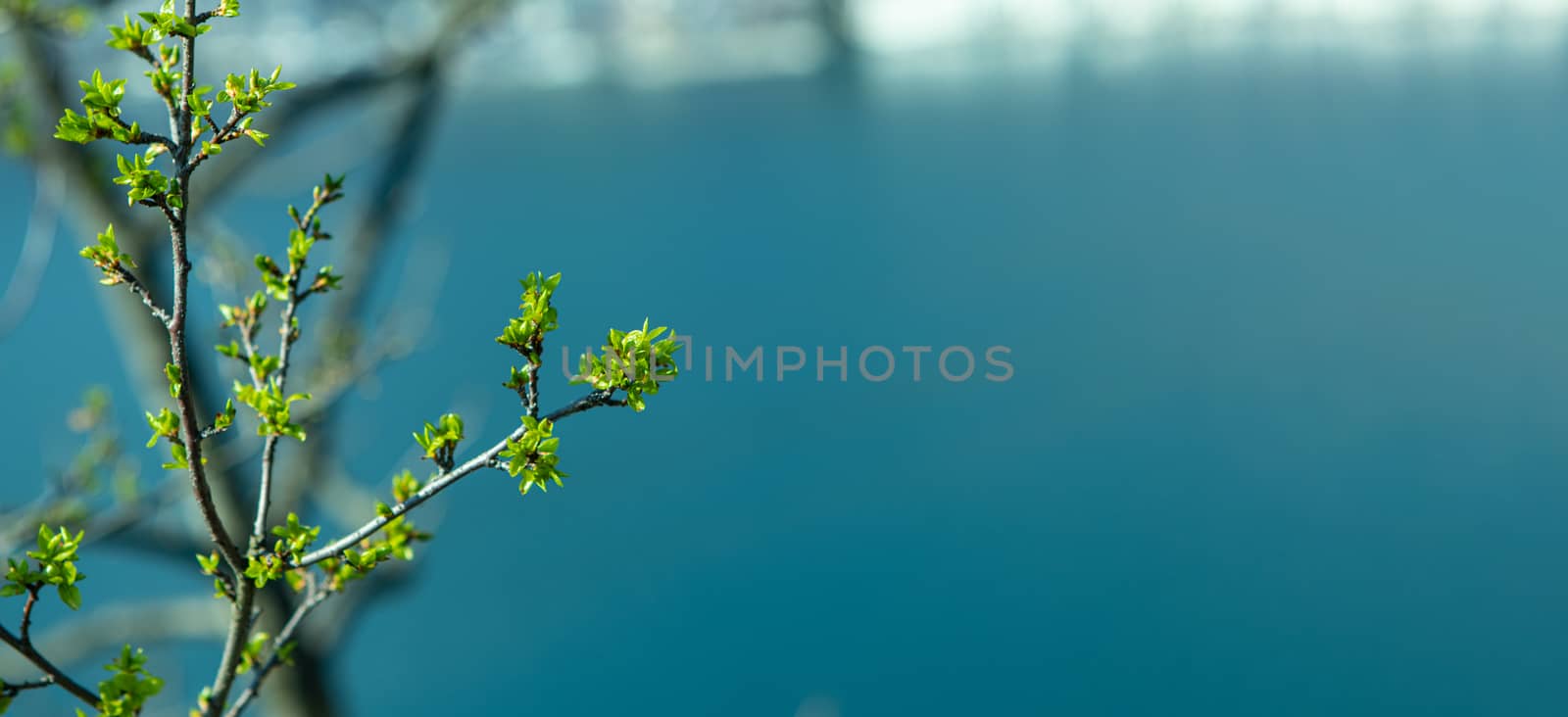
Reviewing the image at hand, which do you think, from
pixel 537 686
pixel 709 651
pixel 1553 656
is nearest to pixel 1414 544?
pixel 1553 656

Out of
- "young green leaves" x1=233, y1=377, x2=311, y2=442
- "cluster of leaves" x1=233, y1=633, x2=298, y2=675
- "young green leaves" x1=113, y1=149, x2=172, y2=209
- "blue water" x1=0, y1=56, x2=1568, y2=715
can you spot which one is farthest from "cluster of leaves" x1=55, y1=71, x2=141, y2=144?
"blue water" x1=0, y1=56, x2=1568, y2=715

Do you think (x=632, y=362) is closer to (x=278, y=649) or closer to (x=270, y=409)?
(x=270, y=409)

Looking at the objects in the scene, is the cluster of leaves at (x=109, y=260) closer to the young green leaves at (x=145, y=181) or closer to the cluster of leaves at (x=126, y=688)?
the young green leaves at (x=145, y=181)

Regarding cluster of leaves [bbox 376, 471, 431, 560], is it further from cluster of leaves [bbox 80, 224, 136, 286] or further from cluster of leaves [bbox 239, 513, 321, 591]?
cluster of leaves [bbox 80, 224, 136, 286]

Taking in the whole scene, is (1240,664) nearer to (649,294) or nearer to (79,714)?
(649,294)

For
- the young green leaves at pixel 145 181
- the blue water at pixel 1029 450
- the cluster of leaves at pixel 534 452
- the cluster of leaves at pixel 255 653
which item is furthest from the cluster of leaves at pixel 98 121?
the blue water at pixel 1029 450

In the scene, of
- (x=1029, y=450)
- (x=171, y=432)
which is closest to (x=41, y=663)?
(x=171, y=432)
